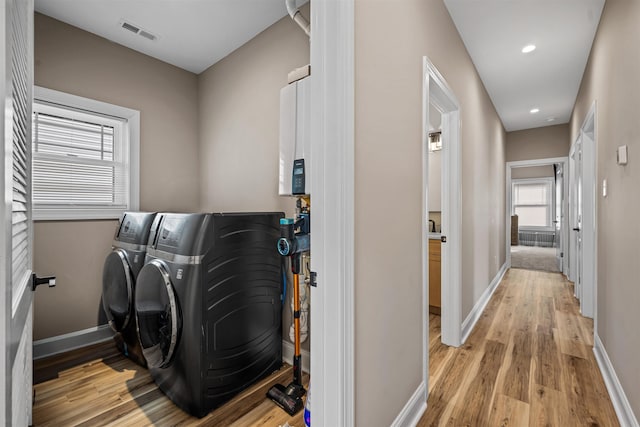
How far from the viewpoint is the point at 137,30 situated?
2.50 m

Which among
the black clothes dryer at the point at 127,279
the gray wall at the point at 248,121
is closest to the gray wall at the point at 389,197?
the gray wall at the point at 248,121

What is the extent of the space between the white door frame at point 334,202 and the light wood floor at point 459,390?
0.75 m

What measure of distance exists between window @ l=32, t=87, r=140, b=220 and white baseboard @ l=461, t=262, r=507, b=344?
333 centimetres

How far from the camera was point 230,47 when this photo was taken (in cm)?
273

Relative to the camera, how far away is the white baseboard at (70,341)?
229cm

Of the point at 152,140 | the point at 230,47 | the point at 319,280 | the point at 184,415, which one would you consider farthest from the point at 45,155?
the point at 319,280

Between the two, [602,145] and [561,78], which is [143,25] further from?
[561,78]

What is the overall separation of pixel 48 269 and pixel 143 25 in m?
2.17

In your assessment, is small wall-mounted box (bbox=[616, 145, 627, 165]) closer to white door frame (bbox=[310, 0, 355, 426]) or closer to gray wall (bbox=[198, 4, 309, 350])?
white door frame (bbox=[310, 0, 355, 426])

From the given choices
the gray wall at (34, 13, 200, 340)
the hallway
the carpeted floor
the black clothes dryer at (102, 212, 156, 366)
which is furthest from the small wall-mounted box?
the carpeted floor

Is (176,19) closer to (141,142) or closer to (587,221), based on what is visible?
(141,142)

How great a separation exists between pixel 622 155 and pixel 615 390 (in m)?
1.42

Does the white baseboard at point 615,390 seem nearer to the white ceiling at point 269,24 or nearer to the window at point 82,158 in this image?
the white ceiling at point 269,24

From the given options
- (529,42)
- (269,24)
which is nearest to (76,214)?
(269,24)
